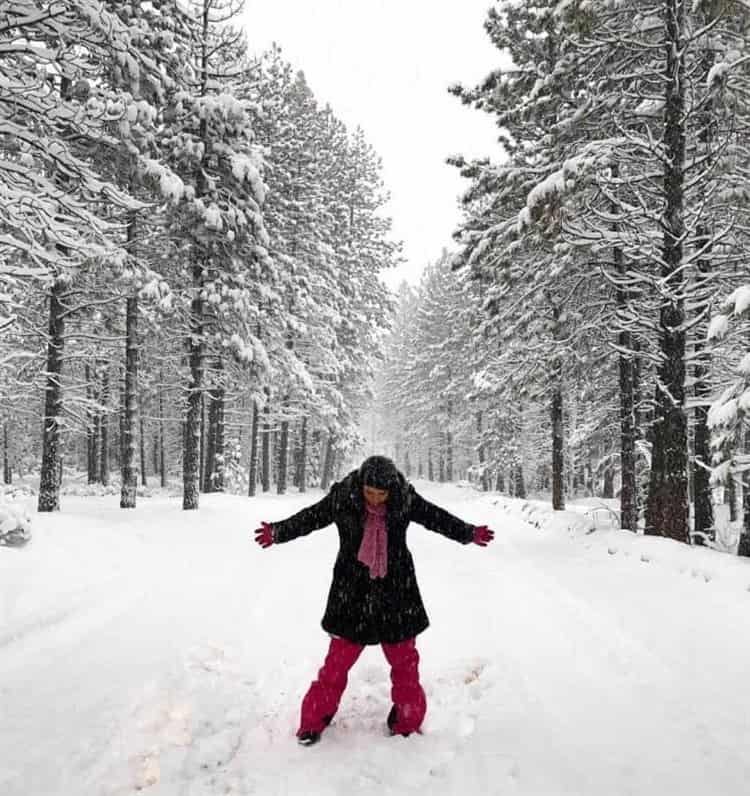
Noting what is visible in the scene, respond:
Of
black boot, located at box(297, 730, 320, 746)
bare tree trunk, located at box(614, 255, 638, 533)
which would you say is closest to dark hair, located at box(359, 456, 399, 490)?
black boot, located at box(297, 730, 320, 746)

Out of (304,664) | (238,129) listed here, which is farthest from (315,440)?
(304,664)

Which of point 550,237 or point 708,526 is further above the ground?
point 550,237

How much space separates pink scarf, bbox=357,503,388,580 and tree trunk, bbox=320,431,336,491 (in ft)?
90.0

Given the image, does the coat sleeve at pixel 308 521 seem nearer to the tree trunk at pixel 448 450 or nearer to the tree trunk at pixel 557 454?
the tree trunk at pixel 557 454

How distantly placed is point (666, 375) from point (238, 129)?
12.0 metres

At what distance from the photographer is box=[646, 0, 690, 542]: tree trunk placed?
32.3ft

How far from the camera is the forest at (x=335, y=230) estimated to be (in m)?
8.86

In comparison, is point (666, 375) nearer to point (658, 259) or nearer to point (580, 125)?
point (658, 259)

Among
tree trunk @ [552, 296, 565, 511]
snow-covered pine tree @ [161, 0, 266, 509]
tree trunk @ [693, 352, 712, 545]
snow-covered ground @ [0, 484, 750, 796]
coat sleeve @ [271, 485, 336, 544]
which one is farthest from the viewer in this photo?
tree trunk @ [552, 296, 565, 511]

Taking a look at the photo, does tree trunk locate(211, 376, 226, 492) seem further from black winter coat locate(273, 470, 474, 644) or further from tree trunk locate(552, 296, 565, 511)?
black winter coat locate(273, 470, 474, 644)

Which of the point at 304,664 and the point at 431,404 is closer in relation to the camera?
the point at 304,664

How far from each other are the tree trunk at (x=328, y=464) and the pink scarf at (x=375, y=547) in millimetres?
27419

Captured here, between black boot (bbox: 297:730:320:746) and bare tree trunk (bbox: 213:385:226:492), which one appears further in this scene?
bare tree trunk (bbox: 213:385:226:492)

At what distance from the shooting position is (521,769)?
142 inches
